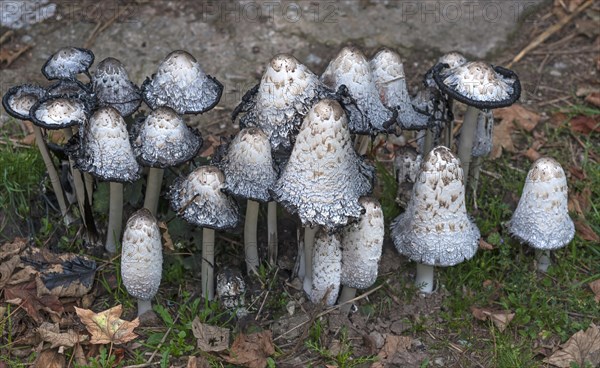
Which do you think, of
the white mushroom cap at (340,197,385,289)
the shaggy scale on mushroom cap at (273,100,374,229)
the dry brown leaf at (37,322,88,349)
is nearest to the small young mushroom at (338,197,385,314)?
the white mushroom cap at (340,197,385,289)

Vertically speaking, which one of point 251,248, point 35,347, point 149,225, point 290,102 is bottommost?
point 35,347

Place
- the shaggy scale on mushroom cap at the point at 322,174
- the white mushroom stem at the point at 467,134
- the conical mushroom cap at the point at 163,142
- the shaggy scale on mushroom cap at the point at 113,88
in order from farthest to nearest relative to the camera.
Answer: the white mushroom stem at the point at 467,134, the shaggy scale on mushroom cap at the point at 113,88, the conical mushroom cap at the point at 163,142, the shaggy scale on mushroom cap at the point at 322,174

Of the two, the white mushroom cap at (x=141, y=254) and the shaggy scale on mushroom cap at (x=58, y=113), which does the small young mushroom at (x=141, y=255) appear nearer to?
the white mushroom cap at (x=141, y=254)

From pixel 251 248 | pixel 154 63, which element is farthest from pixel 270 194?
pixel 154 63

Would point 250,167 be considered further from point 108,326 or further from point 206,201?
point 108,326

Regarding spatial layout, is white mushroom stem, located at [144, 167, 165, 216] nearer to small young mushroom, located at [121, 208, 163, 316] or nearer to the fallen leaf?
small young mushroom, located at [121, 208, 163, 316]

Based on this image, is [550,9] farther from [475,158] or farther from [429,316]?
[429,316]

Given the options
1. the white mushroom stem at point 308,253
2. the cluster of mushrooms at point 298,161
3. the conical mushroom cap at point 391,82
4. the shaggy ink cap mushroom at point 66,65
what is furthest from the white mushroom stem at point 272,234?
the shaggy ink cap mushroom at point 66,65
